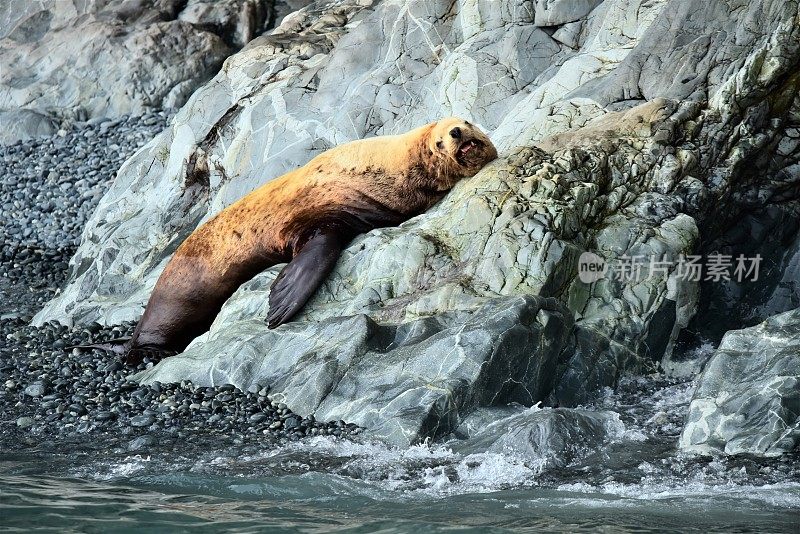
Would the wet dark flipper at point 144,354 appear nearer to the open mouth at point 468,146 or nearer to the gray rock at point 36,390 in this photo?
the gray rock at point 36,390

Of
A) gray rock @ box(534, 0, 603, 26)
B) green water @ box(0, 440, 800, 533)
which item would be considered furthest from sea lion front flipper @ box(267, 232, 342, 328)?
gray rock @ box(534, 0, 603, 26)

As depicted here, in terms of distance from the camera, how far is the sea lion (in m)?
8.61

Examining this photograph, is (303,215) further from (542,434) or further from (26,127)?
(26,127)

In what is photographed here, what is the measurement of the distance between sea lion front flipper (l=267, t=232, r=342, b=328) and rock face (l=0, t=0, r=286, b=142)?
810 centimetres

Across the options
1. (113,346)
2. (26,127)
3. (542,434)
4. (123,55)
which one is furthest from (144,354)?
(123,55)

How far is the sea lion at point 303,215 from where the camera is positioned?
8609 mm

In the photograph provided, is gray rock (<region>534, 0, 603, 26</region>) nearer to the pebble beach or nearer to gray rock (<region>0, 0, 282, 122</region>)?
the pebble beach

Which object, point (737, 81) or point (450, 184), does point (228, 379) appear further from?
point (737, 81)

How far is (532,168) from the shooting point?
7.90m

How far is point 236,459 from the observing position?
19.9 ft

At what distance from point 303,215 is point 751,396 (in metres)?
4.00

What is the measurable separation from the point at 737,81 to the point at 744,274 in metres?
1.47

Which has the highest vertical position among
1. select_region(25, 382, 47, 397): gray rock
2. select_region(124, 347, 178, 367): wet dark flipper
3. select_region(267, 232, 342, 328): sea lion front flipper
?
select_region(267, 232, 342, 328): sea lion front flipper

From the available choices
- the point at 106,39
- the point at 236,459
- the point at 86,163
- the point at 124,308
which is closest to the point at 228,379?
the point at 236,459
